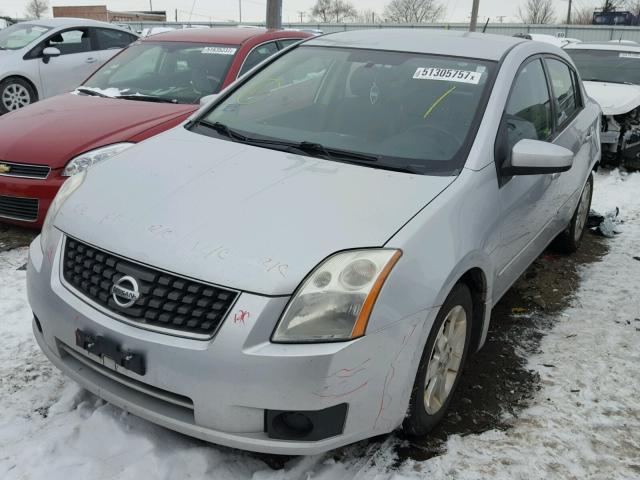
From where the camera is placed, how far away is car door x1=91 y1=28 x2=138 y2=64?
A: 9516 mm

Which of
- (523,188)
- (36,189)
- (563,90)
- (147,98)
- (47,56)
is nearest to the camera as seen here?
(523,188)

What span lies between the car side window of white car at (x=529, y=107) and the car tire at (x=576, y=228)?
4.06 feet

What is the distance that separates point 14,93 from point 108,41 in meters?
1.65

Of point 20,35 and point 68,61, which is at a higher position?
point 20,35

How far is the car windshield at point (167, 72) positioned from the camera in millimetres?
5707

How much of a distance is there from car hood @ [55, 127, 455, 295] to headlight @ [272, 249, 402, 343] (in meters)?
0.06

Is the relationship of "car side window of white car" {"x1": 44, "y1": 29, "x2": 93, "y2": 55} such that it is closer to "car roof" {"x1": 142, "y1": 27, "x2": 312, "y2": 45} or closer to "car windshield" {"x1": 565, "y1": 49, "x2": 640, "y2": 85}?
"car roof" {"x1": 142, "y1": 27, "x2": 312, "y2": 45}

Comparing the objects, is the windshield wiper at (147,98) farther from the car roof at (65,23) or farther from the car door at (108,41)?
the car roof at (65,23)

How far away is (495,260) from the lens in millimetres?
3014

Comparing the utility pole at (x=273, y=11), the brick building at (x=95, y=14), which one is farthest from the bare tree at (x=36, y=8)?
the utility pole at (x=273, y=11)

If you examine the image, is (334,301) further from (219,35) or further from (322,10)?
(322,10)

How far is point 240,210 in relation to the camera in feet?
8.25

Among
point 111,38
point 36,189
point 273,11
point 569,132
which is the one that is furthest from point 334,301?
point 273,11

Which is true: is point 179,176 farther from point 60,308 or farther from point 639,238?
point 639,238
